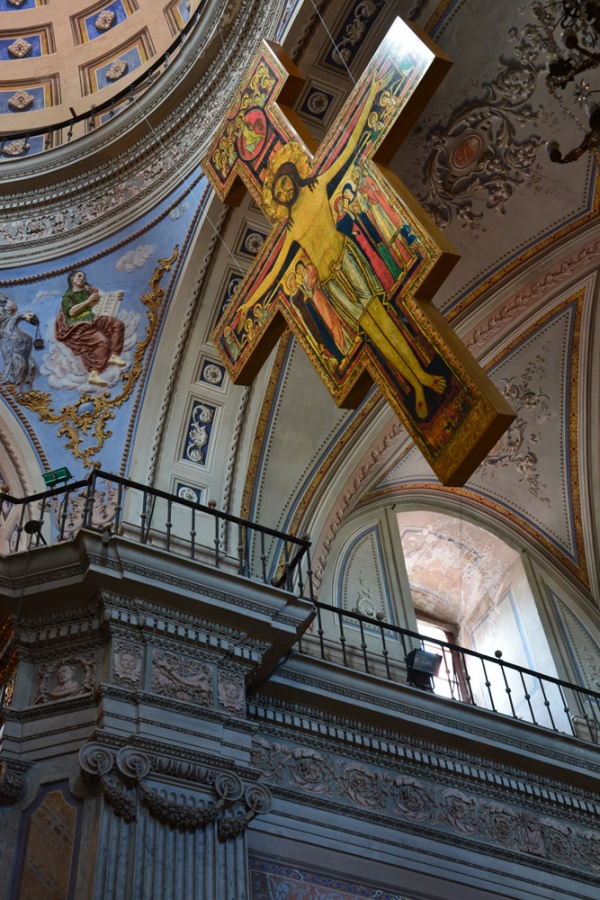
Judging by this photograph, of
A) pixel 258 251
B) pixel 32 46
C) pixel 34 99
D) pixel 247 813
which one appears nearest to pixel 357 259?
pixel 258 251

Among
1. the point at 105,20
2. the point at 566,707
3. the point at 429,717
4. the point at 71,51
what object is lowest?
the point at 429,717

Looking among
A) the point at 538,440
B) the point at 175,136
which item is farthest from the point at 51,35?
the point at 538,440

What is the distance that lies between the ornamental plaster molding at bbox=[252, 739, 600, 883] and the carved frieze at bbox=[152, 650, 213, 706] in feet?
2.10

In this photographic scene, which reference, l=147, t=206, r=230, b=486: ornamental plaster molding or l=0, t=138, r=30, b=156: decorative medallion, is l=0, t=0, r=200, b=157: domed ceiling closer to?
l=0, t=138, r=30, b=156: decorative medallion

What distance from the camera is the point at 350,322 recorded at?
6883mm

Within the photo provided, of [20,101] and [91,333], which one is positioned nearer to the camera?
[91,333]

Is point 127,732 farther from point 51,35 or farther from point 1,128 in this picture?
point 51,35

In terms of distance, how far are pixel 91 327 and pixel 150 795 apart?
5.37 meters

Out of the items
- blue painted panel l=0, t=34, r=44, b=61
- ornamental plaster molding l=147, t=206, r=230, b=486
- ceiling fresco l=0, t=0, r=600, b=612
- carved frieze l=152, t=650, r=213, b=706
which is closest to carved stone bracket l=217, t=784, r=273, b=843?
carved frieze l=152, t=650, r=213, b=706

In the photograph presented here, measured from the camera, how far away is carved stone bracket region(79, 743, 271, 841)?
19.6 ft

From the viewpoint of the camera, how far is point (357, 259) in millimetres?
Answer: 6941

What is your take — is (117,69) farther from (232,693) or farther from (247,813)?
(247,813)

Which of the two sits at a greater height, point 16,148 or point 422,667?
point 16,148

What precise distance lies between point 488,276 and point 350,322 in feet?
14.2
